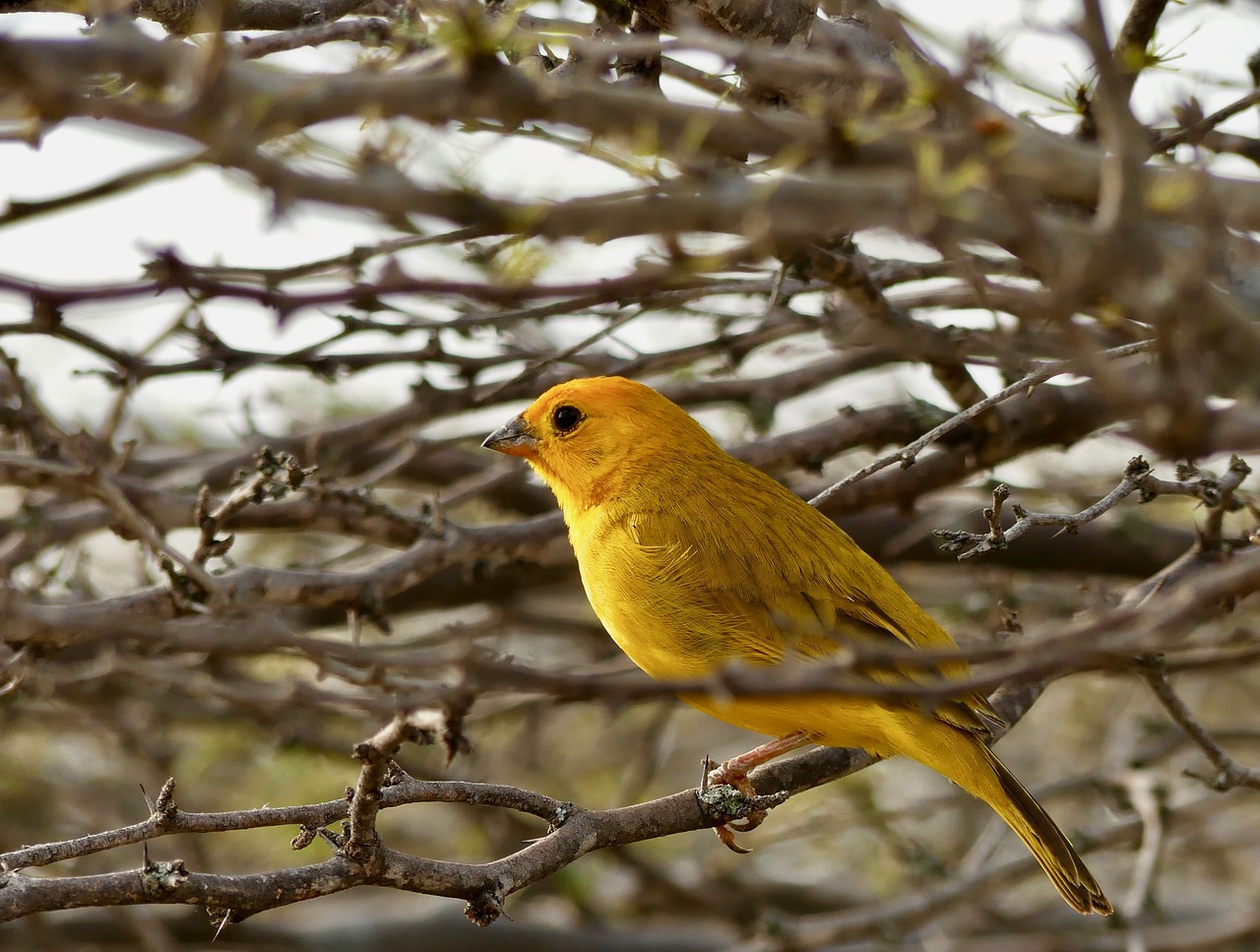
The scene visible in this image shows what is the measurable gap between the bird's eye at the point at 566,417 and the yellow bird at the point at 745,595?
7cm

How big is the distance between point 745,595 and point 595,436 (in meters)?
1.12

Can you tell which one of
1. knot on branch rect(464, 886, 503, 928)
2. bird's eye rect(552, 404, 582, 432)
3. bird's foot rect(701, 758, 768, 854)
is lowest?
bird's foot rect(701, 758, 768, 854)

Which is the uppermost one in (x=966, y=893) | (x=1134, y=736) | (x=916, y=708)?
(x=916, y=708)

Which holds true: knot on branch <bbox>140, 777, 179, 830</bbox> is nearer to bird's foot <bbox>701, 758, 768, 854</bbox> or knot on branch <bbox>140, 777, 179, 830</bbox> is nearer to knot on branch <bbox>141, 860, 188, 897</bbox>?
knot on branch <bbox>141, 860, 188, 897</bbox>

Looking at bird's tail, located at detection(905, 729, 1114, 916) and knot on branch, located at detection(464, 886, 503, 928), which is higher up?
knot on branch, located at detection(464, 886, 503, 928)

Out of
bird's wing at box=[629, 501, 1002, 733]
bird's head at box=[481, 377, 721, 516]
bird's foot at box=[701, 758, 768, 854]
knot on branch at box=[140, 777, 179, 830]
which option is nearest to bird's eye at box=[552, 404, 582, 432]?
bird's head at box=[481, 377, 721, 516]

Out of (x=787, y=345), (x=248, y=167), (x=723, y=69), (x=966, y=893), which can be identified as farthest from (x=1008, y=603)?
(x=248, y=167)

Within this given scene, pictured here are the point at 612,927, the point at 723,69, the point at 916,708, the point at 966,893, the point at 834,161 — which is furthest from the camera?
the point at 612,927

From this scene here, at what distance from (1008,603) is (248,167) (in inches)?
160

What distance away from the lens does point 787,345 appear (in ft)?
19.1

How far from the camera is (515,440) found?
17.5 feet

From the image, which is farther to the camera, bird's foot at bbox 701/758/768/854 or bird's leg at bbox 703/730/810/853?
bird's leg at bbox 703/730/810/853

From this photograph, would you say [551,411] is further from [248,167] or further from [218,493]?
[248,167]

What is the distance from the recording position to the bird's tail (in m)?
4.04
